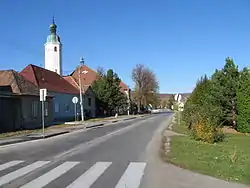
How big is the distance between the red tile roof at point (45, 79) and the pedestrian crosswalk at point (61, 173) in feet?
141

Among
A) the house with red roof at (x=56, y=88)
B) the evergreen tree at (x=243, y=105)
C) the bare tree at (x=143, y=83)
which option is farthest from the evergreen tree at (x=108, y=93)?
the evergreen tree at (x=243, y=105)

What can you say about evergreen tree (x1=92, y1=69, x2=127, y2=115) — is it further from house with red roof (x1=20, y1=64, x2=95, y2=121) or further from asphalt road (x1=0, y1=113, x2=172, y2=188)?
asphalt road (x1=0, y1=113, x2=172, y2=188)

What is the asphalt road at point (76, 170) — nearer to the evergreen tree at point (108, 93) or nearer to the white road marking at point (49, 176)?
the white road marking at point (49, 176)

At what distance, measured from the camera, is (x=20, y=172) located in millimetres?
10930

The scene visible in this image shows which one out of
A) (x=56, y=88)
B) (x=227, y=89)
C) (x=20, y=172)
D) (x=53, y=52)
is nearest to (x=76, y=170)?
(x=20, y=172)

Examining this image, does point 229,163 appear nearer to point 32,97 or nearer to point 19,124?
point 19,124

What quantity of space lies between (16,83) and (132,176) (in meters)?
29.4

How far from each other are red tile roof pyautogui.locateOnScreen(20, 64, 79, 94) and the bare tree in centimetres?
3816

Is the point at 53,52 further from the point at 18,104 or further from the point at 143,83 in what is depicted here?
the point at 18,104

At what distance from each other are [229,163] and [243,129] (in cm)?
2010

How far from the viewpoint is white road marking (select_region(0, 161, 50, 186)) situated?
31.8 ft

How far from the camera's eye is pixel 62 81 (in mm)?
66812

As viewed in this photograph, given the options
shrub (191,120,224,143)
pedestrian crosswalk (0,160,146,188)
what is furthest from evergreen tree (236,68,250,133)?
pedestrian crosswalk (0,160,146,188)

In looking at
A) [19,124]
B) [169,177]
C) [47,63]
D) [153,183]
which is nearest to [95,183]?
[153,183]
